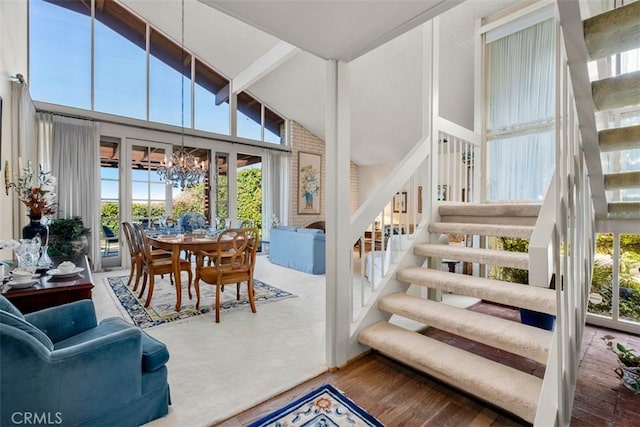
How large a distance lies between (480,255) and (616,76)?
1.22 meters

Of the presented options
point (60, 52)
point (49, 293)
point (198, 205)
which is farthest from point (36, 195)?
point (60, 52)

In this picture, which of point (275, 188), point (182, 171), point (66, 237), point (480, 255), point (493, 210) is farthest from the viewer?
point (275, 188)

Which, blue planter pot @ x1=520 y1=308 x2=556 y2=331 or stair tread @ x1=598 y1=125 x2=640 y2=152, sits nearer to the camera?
stair tread @ x1=598 y1=125 x2=640 y2=152

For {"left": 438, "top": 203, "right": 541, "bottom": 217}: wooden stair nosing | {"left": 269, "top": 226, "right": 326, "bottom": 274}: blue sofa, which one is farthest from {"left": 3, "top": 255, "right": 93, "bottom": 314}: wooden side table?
{"left": 269, "top": 226, "right": 326, "bottom": 274}: blue sofa

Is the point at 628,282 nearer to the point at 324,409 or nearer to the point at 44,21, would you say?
the point at 324,409

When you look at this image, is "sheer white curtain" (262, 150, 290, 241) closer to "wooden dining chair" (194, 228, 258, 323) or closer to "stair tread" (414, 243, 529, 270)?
"wooden dining chair" (194, 228, 258, 323)

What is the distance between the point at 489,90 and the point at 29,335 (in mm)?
4671

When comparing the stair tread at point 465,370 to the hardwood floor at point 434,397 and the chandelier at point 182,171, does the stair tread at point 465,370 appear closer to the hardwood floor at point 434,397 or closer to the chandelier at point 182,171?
the hardwood floor at point 434,397

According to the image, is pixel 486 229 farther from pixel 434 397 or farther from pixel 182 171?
pixel 182 171

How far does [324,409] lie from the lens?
1620 mm

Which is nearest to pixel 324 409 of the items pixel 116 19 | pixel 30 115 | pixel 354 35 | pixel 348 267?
pixel 348 267

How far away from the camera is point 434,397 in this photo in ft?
5.72

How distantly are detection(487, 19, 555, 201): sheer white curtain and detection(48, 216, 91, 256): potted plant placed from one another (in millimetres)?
5954

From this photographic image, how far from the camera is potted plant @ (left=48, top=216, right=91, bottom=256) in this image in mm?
4324
